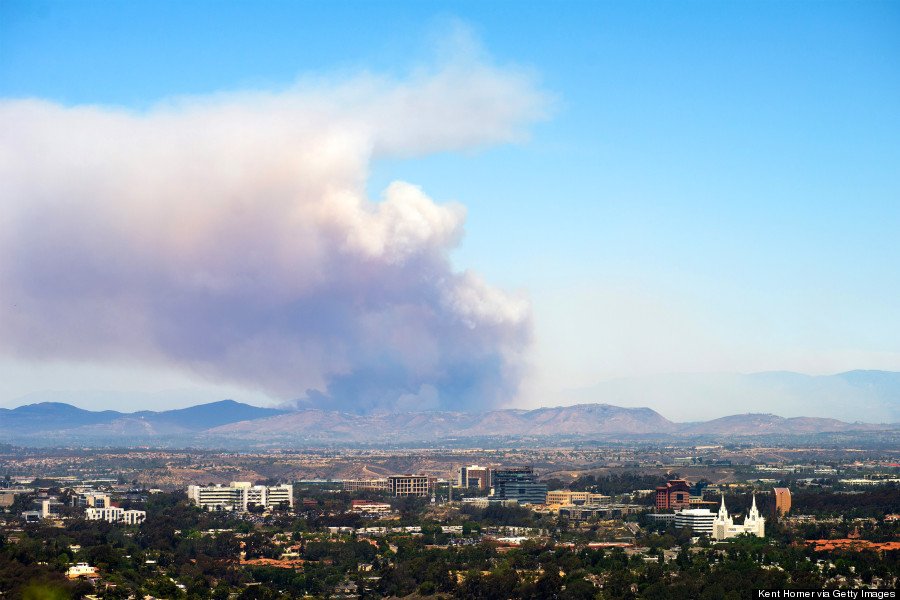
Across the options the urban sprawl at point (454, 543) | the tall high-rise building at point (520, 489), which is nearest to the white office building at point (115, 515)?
the urban sprawl at point (454, 543)

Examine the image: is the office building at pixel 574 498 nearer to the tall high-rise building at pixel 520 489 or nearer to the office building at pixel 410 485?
the tall high-rise building at pixel 520 489

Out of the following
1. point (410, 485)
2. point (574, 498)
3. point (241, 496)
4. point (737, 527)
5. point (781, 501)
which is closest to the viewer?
point (737, 527)

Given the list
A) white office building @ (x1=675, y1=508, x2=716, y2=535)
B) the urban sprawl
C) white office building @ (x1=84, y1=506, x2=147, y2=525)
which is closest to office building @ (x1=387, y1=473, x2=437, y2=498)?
the urban sprawl

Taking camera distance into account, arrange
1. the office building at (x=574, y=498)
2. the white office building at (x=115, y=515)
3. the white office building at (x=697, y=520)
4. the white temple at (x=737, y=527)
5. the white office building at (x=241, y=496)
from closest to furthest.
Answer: the white temple at (x=737, y=527)
the white office building at (x=697, y=520)
the white office building at (x=115, y=515)
the white office building at (x=241, y=496)
the office building at (x=574, y=498)

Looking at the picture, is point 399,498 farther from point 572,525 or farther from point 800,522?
point 800,522

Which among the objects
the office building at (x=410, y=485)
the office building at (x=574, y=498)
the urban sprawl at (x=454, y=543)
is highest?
the office building at (x=410, y=485)

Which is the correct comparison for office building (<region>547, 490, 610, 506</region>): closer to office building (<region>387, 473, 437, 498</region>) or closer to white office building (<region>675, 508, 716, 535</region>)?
office building (<region>387, 473, 437, 498</region>)

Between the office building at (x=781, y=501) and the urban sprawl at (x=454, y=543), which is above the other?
the office building at (x=781, y=501)

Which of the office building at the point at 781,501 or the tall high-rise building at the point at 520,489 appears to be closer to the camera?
the office building at the point at 781,501

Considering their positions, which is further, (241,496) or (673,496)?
(241,496)

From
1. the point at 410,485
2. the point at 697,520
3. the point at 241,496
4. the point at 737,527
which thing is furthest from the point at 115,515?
the point at 737,527

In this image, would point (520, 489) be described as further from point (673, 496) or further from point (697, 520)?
point (697, 520)

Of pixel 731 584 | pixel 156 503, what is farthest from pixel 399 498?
pixel 731 584

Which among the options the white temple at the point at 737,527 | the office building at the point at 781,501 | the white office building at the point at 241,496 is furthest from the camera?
the white office building at the point at 241,496
